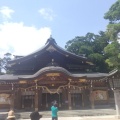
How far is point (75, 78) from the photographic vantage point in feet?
77.9

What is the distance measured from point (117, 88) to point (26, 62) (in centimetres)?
1517

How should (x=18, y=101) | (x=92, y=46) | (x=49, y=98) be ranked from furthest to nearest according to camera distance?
(x=92, y=46), (x=49, y=98), (x=18, y=101)

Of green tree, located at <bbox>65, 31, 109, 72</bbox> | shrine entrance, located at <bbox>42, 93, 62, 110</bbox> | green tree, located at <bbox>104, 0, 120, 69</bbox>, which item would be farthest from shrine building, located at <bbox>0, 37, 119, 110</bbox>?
green tree, located at <bbox>65, 31, 109, 72</bbox>

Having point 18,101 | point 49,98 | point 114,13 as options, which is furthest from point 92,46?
point 114,13

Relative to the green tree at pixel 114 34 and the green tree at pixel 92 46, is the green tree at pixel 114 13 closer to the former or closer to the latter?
the green tree at pixel 114 34

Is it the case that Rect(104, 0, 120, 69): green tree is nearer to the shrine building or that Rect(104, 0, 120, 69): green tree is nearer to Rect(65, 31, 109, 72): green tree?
the shrine building

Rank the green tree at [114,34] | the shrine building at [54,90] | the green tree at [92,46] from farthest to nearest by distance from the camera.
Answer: the green tree at [92,46], the shrine building at [54,90], the green tree at [114,34]

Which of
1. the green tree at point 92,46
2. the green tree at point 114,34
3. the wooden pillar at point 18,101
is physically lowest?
the wooden pillar at point 18,101

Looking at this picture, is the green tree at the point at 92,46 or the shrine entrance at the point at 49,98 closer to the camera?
the shrine entrance at the point at 49,98

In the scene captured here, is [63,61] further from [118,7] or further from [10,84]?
[118,7]

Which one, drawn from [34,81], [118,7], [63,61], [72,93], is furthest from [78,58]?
[118,7]

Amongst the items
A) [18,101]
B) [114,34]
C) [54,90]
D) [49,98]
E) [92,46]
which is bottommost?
A: [18,101]

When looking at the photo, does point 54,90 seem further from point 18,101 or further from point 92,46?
point 92,46

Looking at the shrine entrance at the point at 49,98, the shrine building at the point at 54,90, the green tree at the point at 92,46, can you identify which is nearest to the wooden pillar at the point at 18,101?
the shrine building at the point at 54,90
